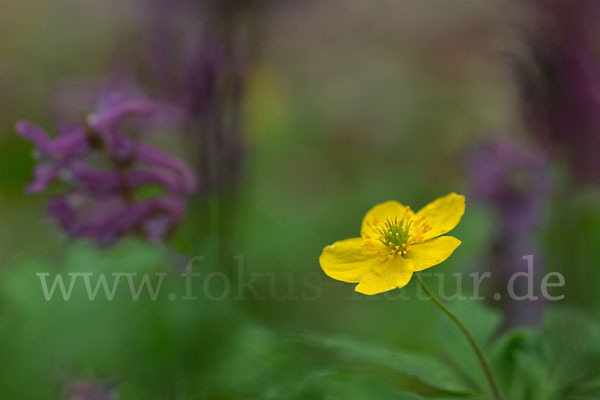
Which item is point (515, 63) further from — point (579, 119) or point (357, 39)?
point (357, 39)

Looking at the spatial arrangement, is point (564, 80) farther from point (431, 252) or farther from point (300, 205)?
point (300, 205)

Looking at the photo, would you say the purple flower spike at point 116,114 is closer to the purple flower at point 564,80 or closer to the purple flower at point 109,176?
the purple flower at point 109,176

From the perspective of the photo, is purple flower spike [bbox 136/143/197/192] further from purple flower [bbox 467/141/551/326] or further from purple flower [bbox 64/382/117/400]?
purple flower [bbox 467/141/551/326]

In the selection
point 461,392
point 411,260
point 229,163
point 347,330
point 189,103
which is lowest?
point 347,330

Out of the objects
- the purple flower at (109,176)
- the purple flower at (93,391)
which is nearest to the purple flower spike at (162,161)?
the purple flower at (109,176)

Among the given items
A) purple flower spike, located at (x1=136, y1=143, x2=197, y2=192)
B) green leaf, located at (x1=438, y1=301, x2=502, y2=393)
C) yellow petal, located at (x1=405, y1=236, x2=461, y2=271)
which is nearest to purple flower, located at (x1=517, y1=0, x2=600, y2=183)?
green leaf, located at (x1=438, y1=301, x2=502, y2=393)

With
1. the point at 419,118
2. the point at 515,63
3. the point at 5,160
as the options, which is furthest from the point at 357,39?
the point at 515,63

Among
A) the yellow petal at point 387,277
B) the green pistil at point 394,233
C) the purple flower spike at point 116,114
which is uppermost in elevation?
the purple flower spike at point 116,114
